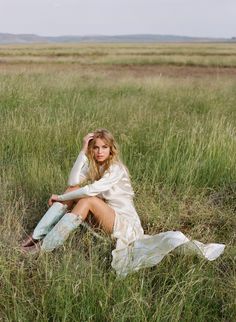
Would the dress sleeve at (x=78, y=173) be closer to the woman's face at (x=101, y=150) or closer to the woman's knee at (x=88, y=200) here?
the woman's face at (x=101, y=150)

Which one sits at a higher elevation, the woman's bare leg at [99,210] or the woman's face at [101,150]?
the woman's face at [101,150]

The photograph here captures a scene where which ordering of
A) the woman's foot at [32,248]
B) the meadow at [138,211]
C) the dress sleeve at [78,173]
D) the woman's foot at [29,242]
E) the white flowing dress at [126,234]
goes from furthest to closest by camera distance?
the dress sleeve at [78,173] < the woman's foot at [29,242] < the woman's foot at [32,248] < the white flowing dress at [126,234] < the meadow at [138,211]

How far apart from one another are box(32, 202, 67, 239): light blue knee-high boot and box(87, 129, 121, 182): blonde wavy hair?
33 centimetres

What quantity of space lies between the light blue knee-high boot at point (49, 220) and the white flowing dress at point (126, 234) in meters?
0.08

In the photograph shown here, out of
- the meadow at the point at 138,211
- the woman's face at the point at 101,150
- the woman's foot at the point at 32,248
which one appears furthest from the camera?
the woman's face at the point at 101,150

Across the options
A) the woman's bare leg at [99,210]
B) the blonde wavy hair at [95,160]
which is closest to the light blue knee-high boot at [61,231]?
the woman's bare leg at [99,210]

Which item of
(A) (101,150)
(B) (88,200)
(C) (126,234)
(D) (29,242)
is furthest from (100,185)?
(D) (29,242)

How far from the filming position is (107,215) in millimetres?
3037

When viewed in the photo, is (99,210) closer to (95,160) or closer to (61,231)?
(61,231)

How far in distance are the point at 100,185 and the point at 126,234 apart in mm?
369

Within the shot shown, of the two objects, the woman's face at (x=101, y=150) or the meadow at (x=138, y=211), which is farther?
the woman's face at (x=101, y=150)

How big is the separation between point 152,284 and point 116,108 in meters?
4.86

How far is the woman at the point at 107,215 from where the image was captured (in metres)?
2.67

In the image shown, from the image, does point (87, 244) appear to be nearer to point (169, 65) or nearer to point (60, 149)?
point (60, 149)
